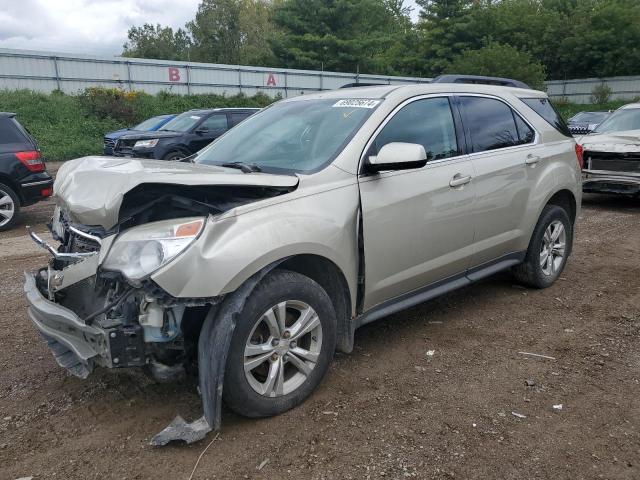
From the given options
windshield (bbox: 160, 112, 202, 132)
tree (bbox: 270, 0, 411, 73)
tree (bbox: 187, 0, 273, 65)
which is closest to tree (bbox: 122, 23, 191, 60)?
tree (bbox: 187, 0, 273, 65)

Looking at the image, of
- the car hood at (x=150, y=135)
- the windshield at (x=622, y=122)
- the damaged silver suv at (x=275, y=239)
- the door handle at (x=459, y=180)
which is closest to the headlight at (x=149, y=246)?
the damaged silver suv at (x=275, y=239)

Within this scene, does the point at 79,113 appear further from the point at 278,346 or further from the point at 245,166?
the point at 278,346

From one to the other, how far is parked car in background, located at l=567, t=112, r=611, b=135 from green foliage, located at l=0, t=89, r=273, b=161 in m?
15.9

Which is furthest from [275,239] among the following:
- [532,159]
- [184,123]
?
[184,123]

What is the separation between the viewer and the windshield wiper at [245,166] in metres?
3.35

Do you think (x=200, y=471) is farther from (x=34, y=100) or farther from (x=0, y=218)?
(x=34, y=100)

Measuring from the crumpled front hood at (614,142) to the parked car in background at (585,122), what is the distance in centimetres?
849

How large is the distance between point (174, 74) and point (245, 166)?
997 inches

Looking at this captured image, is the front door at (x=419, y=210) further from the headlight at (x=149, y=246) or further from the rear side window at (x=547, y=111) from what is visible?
the rear side window at (x=547, y=111)

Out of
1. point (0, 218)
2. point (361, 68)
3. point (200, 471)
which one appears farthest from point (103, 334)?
point (361, 68)

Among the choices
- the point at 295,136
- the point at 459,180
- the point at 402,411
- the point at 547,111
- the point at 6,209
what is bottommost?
the point at 402,411

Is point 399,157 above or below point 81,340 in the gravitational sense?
above

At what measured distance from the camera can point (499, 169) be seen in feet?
14.1

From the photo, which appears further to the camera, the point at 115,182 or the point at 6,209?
the point at 6,209
